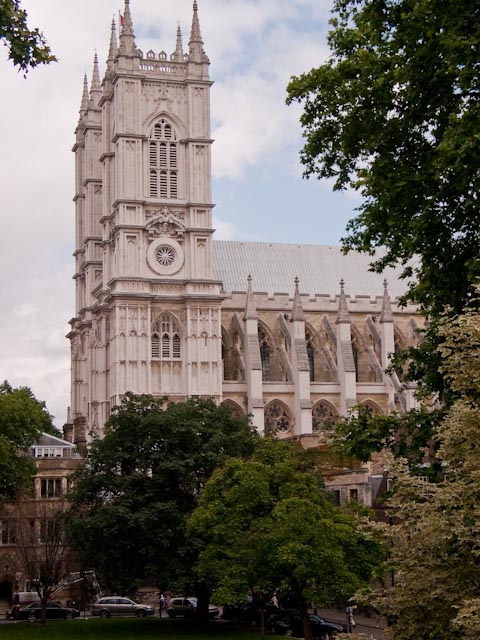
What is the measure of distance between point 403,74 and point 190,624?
28601mm

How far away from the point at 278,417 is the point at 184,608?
27039 mm

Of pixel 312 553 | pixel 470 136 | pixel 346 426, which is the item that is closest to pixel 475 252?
pixel 470 136

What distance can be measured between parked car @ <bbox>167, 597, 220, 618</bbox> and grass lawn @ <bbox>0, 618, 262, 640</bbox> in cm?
141

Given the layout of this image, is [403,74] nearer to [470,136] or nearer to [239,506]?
[470,136]

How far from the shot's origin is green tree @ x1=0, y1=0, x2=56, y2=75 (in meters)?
14.2

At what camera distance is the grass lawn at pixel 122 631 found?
40.7 metres

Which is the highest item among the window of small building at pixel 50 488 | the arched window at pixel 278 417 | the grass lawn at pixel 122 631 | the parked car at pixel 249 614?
the arched window at pixel 278 417

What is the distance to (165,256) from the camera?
2889 inches

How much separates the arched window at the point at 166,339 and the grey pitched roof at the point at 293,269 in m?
7.98

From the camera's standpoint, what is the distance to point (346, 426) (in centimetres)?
2277

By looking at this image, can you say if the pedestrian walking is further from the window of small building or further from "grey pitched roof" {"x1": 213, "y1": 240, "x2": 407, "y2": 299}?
"grey pitched roof" {"x1": 213, "y1": 240, "x2": 407, "y2": 299}

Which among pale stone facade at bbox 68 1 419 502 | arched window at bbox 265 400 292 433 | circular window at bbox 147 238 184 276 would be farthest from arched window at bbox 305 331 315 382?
circular window at bbox 147 238 184 276

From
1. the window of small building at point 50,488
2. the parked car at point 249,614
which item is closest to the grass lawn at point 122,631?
the parked car at point 249,614

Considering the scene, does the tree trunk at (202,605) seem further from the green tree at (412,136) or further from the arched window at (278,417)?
the arched window at (278,417)
